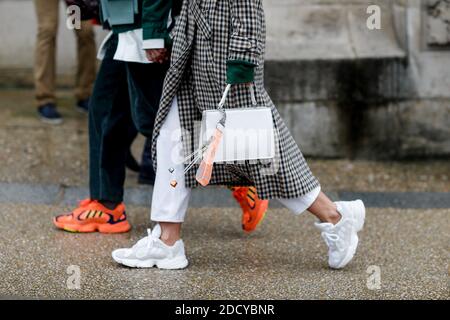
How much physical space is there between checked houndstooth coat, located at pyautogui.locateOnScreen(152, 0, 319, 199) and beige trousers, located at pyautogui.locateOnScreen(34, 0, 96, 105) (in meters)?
3.06

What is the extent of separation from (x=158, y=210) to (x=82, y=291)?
0.56m

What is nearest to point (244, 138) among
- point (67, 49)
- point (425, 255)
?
point (425, 255)

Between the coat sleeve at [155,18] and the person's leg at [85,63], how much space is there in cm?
320

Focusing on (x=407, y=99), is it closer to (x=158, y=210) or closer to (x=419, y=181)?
(x=419, y=181)

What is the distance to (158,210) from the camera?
4484 millimetres

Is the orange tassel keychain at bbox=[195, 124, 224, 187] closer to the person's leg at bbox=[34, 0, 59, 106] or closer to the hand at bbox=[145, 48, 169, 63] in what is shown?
the hand at bbox=[145, 48, 169, 63]

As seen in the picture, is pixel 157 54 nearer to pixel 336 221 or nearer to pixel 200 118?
pixel 200 118

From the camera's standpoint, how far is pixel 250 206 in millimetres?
4965

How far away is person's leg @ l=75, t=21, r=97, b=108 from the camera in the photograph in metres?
7.55

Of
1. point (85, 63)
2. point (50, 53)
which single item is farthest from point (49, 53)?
point (85, 63)

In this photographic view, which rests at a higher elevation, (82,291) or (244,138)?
(244,138)

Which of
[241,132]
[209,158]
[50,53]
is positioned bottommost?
[209,158]

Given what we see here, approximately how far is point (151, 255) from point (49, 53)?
335cm

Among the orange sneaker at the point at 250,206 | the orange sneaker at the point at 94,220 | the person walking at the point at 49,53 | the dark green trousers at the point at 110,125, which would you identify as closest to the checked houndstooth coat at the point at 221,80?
the dark green trousers at the point at 110,125
